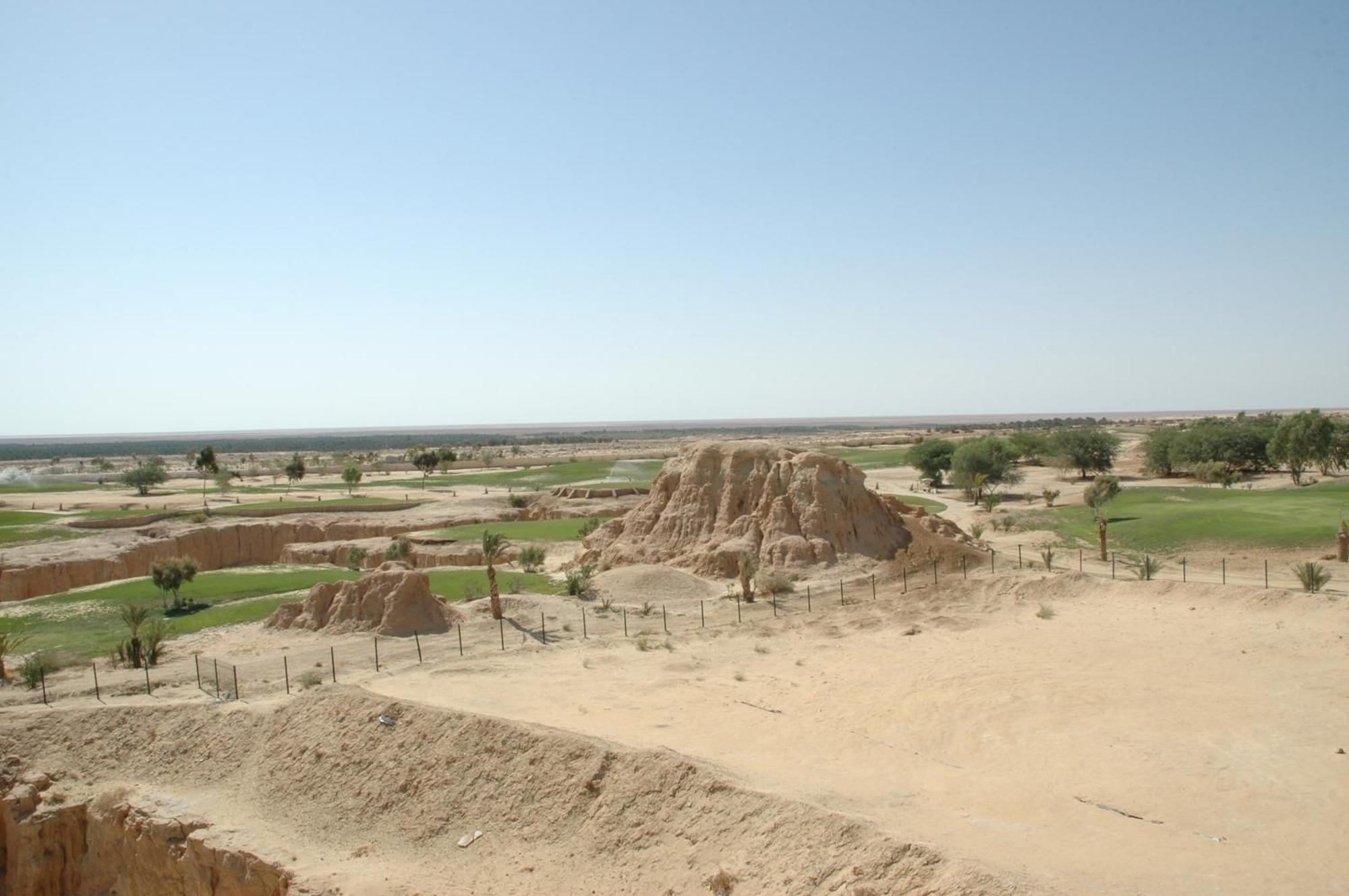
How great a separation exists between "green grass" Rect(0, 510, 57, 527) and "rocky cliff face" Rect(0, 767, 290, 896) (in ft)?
129

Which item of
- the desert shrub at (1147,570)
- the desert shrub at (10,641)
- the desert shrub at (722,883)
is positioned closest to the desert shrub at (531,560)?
the desert shrub at (10,641)

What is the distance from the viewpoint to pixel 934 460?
244 ft

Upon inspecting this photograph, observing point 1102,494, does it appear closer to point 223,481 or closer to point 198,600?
point 198,600

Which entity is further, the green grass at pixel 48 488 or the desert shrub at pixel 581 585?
the green grass at pixel 48 488

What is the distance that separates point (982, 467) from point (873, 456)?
136ft

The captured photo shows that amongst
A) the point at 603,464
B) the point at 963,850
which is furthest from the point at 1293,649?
the point at 603,464

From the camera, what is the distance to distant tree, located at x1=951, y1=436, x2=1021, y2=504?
6544cm

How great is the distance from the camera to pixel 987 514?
53.6 metres

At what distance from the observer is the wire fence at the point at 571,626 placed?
21766mm

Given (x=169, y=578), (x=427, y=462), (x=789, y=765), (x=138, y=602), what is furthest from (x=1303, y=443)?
(x=427, y=462)

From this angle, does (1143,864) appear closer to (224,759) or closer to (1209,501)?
(224,759)

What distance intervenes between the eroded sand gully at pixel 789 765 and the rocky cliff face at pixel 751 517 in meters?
9.84

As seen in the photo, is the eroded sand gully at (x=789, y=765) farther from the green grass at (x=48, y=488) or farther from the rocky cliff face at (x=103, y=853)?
the green grass at (x=48, y=488)

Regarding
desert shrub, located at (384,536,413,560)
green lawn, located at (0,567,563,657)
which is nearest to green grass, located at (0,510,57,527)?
green lawn, located at (0,567,563,657)
